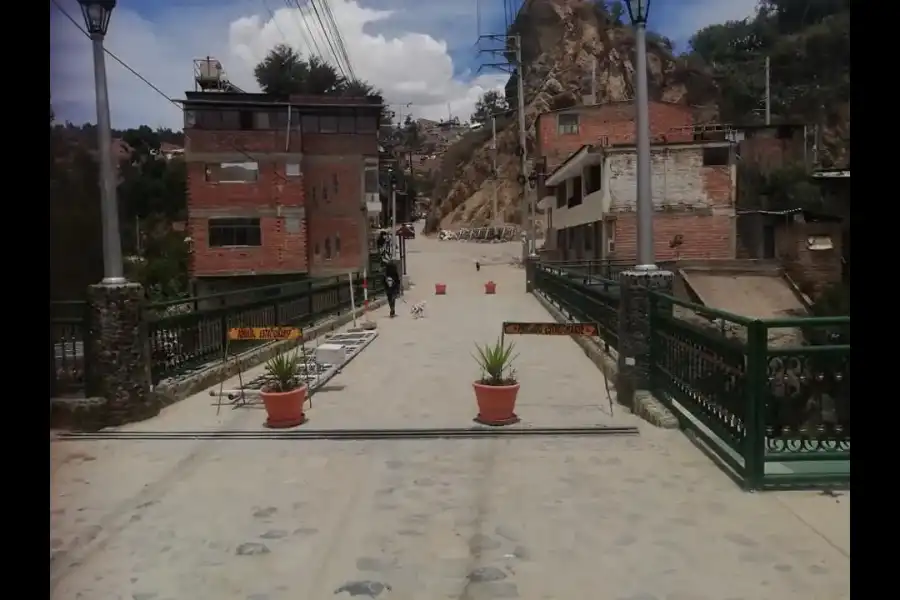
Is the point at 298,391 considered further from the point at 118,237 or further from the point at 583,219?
the point at 583,219

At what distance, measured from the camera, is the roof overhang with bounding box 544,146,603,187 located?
89.4ft

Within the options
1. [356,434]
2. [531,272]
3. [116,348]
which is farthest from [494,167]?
[356,434]

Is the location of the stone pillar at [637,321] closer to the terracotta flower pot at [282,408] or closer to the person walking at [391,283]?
the terracotta flower pot at [282,408]

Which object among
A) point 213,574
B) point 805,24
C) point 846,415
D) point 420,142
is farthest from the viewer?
point 420,142

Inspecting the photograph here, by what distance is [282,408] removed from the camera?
714 cm

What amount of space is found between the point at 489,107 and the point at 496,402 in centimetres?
8256

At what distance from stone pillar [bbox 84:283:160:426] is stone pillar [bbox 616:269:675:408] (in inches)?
193

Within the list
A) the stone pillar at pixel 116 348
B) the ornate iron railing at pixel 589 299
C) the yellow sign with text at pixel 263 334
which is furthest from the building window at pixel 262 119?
the stone pillar at pixel 116 348

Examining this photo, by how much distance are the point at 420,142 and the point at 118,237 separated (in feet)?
343

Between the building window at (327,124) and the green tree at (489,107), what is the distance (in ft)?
156

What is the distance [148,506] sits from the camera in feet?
16.2

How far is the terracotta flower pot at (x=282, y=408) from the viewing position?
281 inches

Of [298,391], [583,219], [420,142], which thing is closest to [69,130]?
[298,391]
